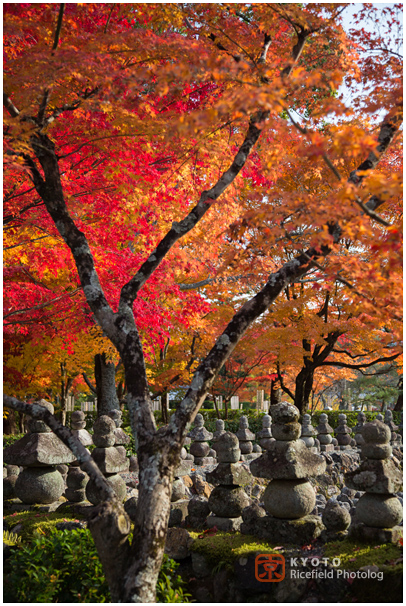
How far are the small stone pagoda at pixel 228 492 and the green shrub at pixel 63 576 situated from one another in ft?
3.55

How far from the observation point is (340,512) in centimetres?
510

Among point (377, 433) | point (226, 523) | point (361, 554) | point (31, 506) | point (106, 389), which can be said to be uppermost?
point (377, 433)

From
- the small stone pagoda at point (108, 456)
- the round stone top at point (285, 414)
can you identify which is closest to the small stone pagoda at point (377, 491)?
the round stone top at point (285, 414)

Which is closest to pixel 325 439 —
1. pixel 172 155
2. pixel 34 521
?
pixel 34 521

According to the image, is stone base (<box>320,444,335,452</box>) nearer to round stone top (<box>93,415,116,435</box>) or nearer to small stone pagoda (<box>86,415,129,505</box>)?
small stone pagoda (<box>86,415,129,505</box>)

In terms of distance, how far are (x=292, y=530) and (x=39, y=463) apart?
13.0ft

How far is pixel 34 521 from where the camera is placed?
20.7 ft

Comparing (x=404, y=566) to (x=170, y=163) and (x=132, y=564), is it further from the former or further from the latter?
(x=170, y=163)

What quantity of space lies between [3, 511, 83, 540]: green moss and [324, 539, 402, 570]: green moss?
3.57m

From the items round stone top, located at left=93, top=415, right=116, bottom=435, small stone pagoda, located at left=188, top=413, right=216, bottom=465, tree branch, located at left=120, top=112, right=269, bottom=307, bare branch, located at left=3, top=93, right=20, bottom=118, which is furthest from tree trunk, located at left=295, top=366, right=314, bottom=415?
bare branch, located at left=3, top=93, right=20, bottom=118

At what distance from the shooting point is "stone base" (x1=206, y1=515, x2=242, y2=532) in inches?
233

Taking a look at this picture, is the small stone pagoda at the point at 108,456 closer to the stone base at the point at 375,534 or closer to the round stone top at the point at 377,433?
the stone base at the point at 375,534

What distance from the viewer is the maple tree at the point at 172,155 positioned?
390cm

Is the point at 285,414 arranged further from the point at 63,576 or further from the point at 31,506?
the point at 31,506
